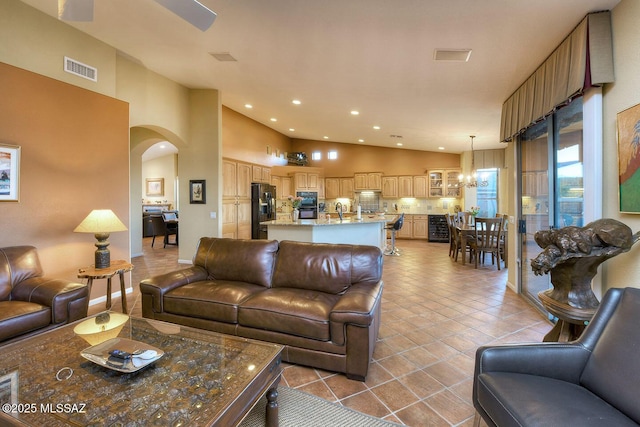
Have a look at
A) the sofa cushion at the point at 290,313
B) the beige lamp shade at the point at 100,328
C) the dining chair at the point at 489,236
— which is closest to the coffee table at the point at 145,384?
the beige lamp shade at the point at 100,328

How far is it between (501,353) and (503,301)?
9.20 feet

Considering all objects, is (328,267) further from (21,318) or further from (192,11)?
(21,318)

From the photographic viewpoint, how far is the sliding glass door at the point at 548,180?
106 inches

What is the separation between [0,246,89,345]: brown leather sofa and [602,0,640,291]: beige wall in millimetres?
4389

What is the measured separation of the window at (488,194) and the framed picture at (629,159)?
759cm

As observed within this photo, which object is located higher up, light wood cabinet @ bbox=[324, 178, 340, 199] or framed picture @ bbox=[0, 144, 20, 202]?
light wood cabinet @ bbox=[324, 178, 340, 199]

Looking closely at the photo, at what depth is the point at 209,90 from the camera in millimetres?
5855

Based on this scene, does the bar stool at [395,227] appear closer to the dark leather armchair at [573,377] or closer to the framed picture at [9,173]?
the dark leather armchair at [573,377]

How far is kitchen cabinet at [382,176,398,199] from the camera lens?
9969 millimetres

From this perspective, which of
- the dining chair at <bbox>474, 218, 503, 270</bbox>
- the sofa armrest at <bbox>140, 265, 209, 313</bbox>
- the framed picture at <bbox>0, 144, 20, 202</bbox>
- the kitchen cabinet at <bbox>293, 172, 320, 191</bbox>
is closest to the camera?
the sofa armrest at <bbox>140, 265, 209, 313</bbox>

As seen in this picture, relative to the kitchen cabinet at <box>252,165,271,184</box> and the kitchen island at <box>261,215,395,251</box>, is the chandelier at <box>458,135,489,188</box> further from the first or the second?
the kitchen cabinet at <box>252,165,271,184</box>

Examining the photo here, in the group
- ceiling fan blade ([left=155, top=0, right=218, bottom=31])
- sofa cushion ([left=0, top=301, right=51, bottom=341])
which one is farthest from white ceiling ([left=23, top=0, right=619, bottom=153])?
sofa cushion ([left=0, top=301, right=51, bottom=341])

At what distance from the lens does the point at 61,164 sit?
340 cm

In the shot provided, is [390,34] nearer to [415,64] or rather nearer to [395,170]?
[415,64]
